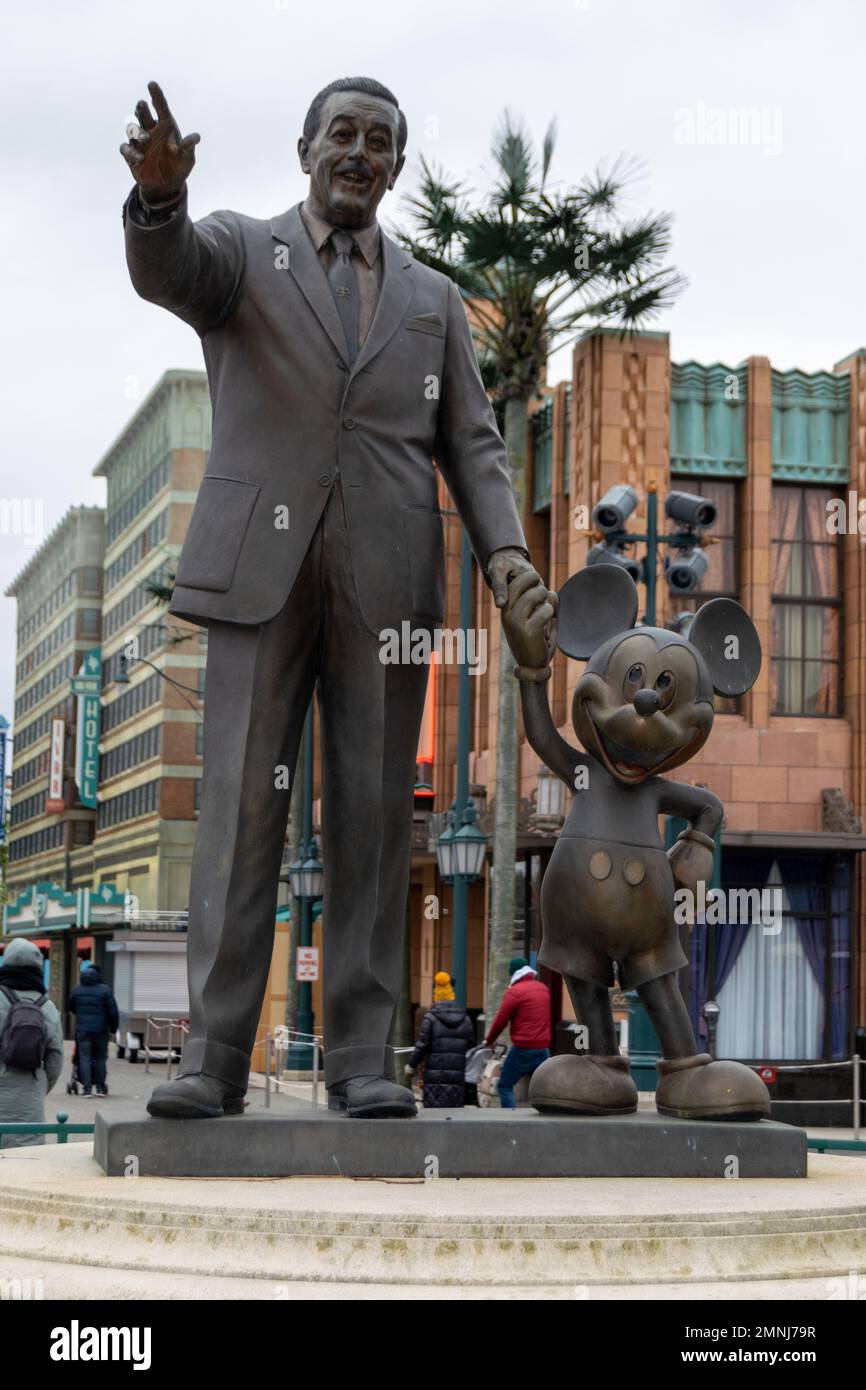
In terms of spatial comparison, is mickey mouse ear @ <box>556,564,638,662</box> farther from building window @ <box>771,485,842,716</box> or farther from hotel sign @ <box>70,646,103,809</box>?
hotel sign @ <box>70,646,103,809</box>

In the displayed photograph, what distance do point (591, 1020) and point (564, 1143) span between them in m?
0.86

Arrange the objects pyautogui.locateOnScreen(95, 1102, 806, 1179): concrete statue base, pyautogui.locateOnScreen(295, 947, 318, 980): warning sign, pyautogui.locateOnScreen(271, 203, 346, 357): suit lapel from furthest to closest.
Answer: pyautogui.locateOnScreen(295, 947, 318, 980): warning sign, pyautogui.locateOnScreen(271, 203, 346, 357): suit lapel, pyautogui.locateOnScreen(95, 1102, 806, 1179): concrete statue base

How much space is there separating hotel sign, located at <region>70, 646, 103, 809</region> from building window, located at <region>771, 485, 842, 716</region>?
4796 cm

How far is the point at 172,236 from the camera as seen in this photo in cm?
568

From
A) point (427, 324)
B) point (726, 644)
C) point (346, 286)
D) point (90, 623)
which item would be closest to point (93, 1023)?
point (726, 644)

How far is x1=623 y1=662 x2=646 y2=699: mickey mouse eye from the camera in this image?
655 cm

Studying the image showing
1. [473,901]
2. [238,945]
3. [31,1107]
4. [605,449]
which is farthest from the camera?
[473,901]

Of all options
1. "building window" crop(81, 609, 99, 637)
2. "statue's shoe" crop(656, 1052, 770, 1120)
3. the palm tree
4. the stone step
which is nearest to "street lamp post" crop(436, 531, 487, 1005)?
the palm tree

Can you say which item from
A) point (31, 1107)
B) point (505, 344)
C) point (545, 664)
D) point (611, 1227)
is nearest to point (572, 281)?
point (505, 344)

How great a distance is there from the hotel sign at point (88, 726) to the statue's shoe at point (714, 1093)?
2703 inches

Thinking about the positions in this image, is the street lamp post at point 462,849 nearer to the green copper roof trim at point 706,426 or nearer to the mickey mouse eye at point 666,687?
the green copper roof trim at point 706,426

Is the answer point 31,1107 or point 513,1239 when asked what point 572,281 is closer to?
point 31,1107

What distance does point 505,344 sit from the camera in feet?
78.7

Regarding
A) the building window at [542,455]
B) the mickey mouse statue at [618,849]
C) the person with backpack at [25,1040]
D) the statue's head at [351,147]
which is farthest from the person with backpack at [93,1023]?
the statue's head at [351,147]
